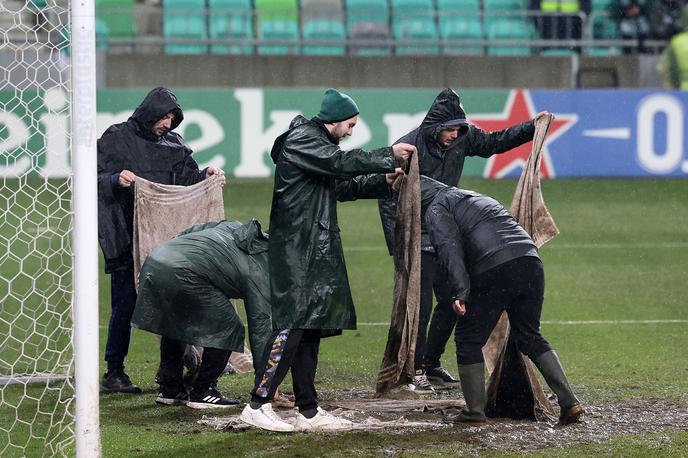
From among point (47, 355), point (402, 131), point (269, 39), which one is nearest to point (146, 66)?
point (269, 39)

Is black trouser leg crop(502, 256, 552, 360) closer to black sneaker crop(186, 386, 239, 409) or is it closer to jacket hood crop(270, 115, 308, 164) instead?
jacket hood crop(270, 115, 308, 164)

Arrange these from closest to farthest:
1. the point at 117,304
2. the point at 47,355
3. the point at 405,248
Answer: the point at 405,248
the point at 117,304
the point at 47,355

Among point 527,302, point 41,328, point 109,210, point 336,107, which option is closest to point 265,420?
point 527,302

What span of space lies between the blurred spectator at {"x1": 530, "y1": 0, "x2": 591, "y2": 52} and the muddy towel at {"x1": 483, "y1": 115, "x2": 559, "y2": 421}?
600 inches

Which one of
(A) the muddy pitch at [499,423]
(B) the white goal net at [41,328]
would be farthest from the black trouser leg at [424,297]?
(B) the white goal net at [41,328]

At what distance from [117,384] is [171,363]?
1.93 ft

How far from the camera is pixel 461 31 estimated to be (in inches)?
891

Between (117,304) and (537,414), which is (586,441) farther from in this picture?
(117,304)

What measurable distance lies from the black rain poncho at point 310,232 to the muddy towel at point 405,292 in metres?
0.64

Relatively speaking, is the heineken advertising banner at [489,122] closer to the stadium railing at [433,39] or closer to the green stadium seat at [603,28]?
the stadium railing at [433,39]

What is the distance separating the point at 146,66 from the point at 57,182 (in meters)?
3.47

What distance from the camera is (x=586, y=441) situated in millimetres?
6508

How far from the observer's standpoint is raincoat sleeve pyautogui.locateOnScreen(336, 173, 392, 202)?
23.3 feet

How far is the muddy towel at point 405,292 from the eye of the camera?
23.8ft
